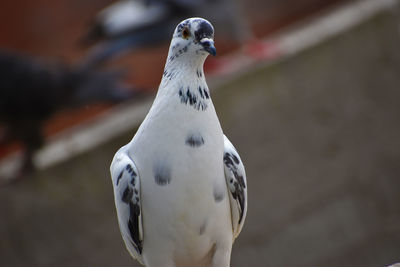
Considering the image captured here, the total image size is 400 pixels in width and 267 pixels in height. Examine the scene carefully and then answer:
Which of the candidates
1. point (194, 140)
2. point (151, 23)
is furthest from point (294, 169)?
point (194, 140)

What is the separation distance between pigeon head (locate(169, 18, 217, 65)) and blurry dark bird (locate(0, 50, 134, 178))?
3.02 metres

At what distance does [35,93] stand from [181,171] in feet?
10.4

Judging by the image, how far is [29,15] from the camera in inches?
313

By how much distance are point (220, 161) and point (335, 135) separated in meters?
2.69

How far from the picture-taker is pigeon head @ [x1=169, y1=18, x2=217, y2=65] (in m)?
2.43

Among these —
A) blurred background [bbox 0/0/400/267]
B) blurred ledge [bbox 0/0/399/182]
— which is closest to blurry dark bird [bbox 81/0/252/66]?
blurred ledge [bbox 0/0/399/182]

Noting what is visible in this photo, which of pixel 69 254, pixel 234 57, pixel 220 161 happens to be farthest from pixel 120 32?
pixel 220 161

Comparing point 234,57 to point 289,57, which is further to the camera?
point 234,57

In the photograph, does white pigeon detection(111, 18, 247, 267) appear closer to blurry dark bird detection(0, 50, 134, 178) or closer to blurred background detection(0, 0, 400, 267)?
blurred background detection(0, 0, 400, 267)

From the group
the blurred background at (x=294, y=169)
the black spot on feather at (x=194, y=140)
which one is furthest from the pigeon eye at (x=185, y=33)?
the blurred background at (x=294, y=169)

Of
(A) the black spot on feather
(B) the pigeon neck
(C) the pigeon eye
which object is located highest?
(C) the pigeon eye

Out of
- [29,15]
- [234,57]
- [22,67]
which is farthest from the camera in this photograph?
[29,15]

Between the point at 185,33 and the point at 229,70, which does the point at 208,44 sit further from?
the point at 229,70

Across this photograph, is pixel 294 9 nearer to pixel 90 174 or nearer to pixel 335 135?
pixel 335 135
